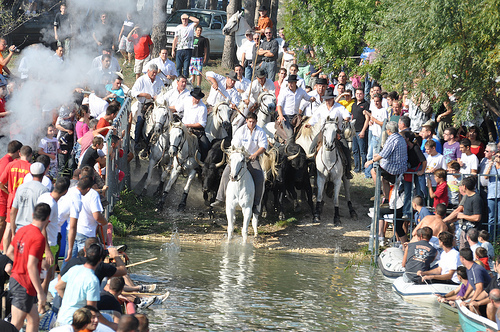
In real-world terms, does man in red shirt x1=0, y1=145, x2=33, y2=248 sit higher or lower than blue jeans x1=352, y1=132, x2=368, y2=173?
lower

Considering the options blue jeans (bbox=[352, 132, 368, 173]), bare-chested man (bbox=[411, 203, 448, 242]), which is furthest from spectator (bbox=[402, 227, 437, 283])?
blue jeans (bbox=[352, 132, 368, 173])

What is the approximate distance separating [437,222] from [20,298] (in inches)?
300

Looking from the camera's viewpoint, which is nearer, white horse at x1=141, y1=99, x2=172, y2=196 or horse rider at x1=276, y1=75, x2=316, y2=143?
white horse at x1=141, y1=99, x2=172, y2=196

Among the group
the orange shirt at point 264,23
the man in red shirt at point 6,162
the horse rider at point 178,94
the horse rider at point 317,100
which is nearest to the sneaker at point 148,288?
the man in red shirt at point 6,162

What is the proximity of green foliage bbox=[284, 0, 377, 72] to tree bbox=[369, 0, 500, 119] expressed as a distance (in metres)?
5.71

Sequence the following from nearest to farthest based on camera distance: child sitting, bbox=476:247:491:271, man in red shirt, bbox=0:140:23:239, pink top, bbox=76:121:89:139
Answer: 1. child sitting, bbox=476:247:491:271
2. man in red shirt, bbox=0:140:23:239
3. pink top, bbox=76:121:89:139

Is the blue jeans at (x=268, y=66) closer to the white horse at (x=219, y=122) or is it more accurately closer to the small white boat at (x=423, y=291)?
the white horse at (x=219, y=122)

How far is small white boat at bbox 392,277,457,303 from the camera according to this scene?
12.0 metres

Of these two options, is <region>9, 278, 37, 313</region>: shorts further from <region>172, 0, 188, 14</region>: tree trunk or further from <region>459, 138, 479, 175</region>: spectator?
<region>172, 0, 188, 14</region>: tree trunk

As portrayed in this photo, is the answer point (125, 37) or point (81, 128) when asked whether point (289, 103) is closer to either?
point (125, 37)

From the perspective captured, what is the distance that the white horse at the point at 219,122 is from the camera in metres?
18.3

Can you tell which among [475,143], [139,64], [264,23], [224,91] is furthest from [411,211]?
[139,64]

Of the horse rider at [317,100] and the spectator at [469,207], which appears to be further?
the horse rider at [317,100]

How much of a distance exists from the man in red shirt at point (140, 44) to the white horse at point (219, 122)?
3.73m
